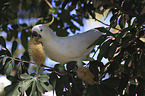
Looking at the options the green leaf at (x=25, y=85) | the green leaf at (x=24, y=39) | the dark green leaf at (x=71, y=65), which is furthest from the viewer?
the green leaf at (x=24, y=39)

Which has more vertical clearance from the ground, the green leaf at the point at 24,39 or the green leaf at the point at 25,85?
the green leaf at the point at 24,39

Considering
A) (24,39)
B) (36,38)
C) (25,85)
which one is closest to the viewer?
(25,85)

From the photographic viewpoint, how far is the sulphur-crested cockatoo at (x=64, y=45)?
1.14m

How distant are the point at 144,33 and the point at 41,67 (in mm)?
651

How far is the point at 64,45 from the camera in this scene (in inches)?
45.2

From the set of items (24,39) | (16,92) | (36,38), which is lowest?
(16,92)

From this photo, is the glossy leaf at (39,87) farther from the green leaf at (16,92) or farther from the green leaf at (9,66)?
the green leaf at (9,66)

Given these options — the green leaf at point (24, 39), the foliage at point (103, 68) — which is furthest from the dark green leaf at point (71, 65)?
the green leaf at point (24, 39)

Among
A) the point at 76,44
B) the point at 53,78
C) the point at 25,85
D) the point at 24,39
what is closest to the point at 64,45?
the point at 76,44

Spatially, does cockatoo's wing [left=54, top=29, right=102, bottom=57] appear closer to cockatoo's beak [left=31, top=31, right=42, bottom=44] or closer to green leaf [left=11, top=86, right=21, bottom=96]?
cockatoo's beak [left=31, top=31, right=42, bottom=44]

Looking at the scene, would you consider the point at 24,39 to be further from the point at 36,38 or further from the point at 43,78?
the point at 43,78

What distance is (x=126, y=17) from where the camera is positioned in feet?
4.97

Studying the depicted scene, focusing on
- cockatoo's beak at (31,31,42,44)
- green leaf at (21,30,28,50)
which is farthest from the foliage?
cockatoo's beak at (31,31,42,44)

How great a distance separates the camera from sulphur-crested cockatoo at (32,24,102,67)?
1.14 meters
